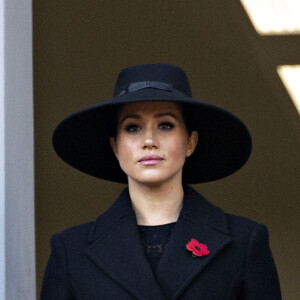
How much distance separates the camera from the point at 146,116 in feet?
6.82

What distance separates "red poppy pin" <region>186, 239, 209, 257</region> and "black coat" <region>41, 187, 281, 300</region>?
13 millimetres

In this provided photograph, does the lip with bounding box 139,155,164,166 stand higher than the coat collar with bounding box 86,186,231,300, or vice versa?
the lip with bounding box 139,155,164,166

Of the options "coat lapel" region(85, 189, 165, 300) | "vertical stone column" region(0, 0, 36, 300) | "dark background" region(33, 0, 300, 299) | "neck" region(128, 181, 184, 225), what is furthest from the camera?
"dark background" region(33, 0, 300, 299)

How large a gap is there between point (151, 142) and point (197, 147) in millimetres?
247

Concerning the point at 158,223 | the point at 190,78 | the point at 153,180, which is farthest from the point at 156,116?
the point at 190,78

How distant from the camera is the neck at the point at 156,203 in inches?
83.5

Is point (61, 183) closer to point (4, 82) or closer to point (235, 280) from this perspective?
point (4, 82)

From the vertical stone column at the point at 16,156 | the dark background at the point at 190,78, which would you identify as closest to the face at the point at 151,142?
the vertical stone column at the point at 16,156

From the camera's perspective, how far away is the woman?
Answer: 80.1 inches

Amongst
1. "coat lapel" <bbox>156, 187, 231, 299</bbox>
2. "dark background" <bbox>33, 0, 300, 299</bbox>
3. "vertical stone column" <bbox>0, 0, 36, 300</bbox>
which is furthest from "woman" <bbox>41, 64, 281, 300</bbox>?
"dark background" <bbox>33, 0, 300, 299</bbox>

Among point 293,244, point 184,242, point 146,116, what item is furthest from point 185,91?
point 293,244

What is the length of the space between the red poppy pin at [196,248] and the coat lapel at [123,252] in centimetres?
11

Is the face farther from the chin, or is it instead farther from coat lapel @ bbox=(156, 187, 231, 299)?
coat lapel @ bbox=(156, 187, 231, 299)

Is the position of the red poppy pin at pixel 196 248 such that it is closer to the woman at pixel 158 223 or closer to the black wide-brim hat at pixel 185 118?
the woman at pixel 158 223
